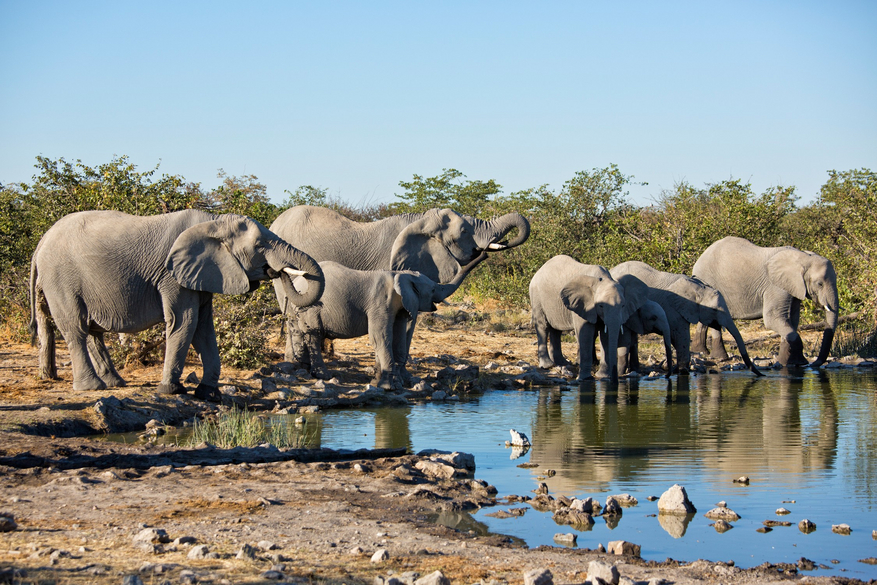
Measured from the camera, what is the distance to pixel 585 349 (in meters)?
15.6

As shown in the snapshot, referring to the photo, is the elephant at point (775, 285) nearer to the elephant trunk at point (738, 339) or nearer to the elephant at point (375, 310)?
the elephant trunk at point (738, 339)

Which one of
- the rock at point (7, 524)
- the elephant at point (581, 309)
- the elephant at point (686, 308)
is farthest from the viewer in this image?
the elephant at point (686, 308)

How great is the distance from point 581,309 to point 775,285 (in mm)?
4968

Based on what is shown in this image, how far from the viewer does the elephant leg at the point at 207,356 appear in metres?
11.0

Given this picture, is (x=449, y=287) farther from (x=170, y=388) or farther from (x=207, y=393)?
(x=170, y=388)

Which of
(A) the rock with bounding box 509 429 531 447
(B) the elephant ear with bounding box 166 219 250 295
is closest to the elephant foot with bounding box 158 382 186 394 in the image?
(B) the elephant ear with bounding box 166 219 250 295

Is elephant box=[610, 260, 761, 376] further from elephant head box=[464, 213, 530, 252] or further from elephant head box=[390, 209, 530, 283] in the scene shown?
elephant head box=[390, 209, 530, 283]

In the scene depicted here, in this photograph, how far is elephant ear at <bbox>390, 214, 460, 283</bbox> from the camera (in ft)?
49.2

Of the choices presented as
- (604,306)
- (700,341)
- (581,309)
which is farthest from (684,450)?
(700,341)

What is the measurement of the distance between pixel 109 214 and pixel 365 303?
11.8ft

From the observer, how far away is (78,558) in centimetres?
474

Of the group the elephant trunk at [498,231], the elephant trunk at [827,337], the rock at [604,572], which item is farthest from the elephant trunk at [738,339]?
the rock at [604,572]

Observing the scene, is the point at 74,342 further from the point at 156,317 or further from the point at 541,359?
the point at 541,359

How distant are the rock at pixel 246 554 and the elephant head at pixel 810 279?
1450 cm
